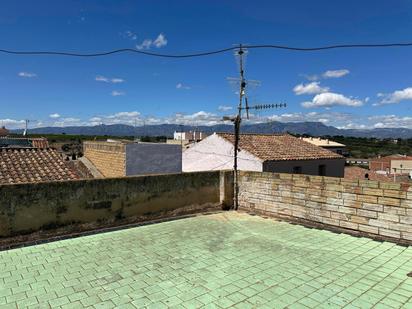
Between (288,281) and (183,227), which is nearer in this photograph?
(288,281)

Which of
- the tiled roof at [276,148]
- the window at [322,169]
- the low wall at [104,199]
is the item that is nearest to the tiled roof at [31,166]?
the low wall at [104,199]

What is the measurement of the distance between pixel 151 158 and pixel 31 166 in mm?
7099

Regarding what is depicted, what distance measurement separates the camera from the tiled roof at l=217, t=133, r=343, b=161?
1970 centimetres

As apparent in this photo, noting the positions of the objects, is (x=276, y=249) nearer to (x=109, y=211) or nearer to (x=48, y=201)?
(x=109, y=211)

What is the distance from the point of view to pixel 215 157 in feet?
69.8

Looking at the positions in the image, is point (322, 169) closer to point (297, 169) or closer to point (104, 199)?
point (297, 169)

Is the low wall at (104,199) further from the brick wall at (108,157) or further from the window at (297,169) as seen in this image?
the window at (297,169)

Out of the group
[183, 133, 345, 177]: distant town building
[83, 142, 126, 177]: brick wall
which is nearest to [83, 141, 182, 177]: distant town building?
[83, 142, 126, 177]: brick wall

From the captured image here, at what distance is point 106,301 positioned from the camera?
4734 mm

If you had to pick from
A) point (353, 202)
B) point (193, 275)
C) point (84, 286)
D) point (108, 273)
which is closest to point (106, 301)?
point (84, 286)

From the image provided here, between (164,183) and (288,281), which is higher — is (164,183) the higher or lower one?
the higher one

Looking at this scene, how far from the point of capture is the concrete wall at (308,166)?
1906 cm

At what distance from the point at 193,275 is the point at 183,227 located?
10.9ft

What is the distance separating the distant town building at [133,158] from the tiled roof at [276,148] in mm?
4406
